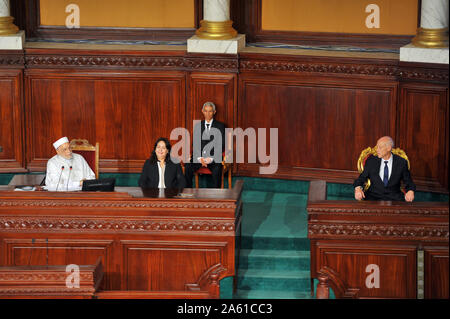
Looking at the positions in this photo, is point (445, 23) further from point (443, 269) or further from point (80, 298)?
point (80, 298)

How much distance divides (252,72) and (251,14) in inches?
30.7

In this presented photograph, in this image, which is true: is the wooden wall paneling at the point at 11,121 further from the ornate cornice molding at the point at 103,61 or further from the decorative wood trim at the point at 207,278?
the decorative wood trim at the point at 207,278

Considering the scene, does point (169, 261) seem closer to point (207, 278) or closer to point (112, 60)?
point (207, 278)

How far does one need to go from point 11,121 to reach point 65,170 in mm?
2021

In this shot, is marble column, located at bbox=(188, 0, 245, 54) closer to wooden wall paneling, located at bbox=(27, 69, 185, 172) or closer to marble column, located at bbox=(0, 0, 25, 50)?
wooden wall paneling, located at bbox=(27, 69, 185, 172)

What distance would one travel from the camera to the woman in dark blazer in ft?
28.0

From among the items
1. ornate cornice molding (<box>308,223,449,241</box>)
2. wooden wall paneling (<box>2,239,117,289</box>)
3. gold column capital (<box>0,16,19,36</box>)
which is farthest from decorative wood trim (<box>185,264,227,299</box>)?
gold column capital (<box>0,16,19,36</box>)

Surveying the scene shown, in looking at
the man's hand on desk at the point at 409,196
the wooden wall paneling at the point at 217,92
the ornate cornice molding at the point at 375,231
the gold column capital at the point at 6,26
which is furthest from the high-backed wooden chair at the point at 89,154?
the man's hand on desk at the point at 409,196

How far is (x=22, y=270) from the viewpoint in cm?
670

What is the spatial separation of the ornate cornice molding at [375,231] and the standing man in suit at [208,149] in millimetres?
2650

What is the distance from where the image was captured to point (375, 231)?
23.4 ft

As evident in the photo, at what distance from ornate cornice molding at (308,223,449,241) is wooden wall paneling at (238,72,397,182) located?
109 inches

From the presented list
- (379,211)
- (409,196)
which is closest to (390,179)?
(409,196)
